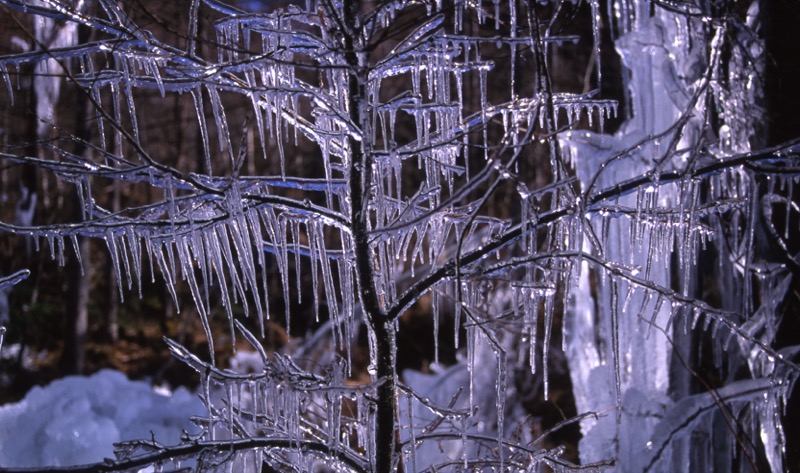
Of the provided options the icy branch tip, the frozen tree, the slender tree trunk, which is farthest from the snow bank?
the slender tree trunk

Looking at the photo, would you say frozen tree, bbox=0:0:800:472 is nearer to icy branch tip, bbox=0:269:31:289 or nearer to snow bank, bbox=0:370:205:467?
icy branch tip, bbox=0:269:31:289

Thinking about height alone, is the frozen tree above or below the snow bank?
above

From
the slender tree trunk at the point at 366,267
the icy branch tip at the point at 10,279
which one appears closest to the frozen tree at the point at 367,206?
the slender tree trunk at the point at 366,267

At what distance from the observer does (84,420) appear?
6.69m

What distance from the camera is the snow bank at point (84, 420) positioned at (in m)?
6.41

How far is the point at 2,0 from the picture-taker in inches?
84.3

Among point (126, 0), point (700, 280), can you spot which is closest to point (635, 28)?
point (700, 280)

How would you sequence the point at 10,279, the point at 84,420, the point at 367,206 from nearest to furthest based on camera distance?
the point at 367,206, the point at 10,279, the point at 84,420

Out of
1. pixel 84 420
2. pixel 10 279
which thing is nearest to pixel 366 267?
pixel 10 279

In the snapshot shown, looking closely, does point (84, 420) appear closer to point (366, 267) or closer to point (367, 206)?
point (366, 267)

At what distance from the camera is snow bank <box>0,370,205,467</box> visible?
21.0 ft

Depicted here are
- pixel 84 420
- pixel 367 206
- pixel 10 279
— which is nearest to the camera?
pixel 367 206

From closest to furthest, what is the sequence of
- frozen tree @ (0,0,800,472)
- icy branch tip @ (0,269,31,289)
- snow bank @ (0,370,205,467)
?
1. frozen tree @ (0,0,800,472)
2. icy branch tip @ (0,269,31,289)
3. snow bank @ (0,370,205,467)

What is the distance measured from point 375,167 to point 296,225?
0.45 metres
